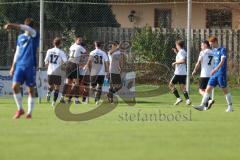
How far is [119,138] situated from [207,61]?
32.5 feet

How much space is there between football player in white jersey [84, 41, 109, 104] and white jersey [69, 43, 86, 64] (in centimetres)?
38

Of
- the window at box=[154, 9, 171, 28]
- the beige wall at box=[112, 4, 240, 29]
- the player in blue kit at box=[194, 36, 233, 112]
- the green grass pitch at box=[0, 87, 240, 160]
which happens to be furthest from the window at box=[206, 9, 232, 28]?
the green grass pitch at box=[0, 87, 240, 160]

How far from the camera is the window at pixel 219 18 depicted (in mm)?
36281

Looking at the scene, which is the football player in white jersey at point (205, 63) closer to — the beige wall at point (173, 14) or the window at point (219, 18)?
the beige wall at point (173, 14)

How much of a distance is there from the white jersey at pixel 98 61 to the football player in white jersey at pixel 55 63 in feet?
3.49

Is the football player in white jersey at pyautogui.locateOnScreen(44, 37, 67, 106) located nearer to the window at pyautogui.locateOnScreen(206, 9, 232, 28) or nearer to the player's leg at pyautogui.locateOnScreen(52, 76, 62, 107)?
the player's leg at pyautogui.locateOnScreen(52, 76, 62, 107)

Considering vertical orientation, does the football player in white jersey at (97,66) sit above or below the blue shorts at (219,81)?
above

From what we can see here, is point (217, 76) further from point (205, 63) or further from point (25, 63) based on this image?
point (25, 63)

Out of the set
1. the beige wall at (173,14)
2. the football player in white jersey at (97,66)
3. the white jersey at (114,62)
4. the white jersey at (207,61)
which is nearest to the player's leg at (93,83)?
the football player in white jersey at (97,66)

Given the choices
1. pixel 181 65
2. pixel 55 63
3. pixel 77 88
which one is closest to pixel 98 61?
pixel 77 88

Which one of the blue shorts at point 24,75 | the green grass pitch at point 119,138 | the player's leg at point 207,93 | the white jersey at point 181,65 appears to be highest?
the white jersey at point 181,65

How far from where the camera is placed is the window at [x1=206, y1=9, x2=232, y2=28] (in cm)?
3628

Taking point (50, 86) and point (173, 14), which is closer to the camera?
point (50, 86)

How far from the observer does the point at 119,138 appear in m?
12.5
